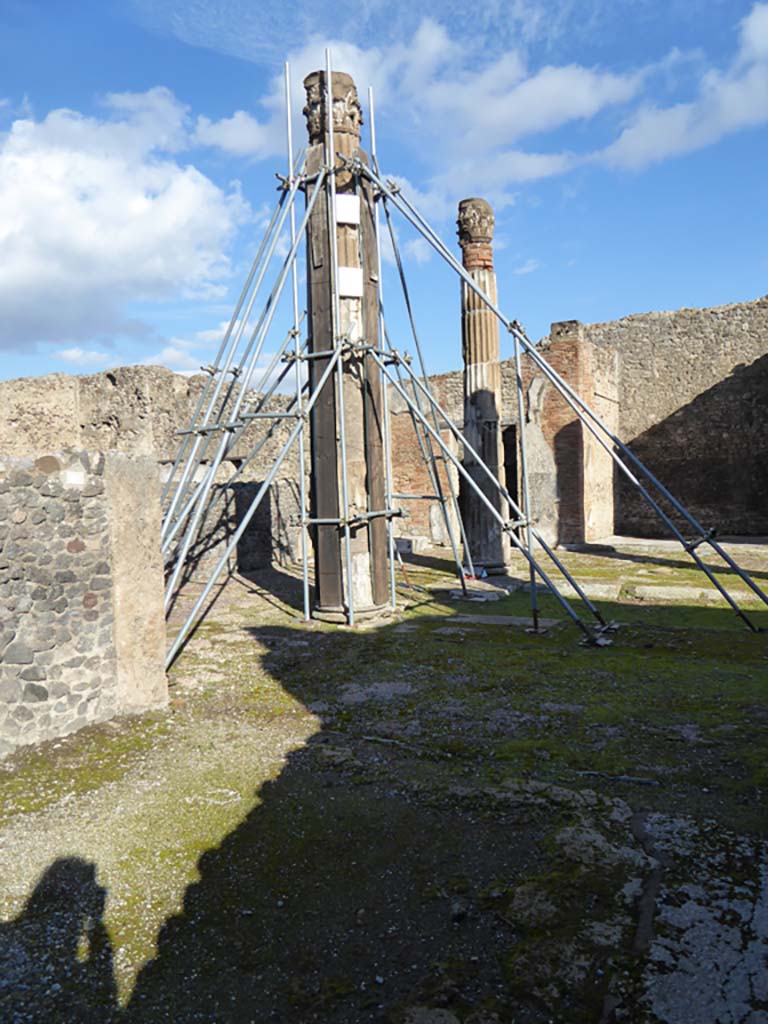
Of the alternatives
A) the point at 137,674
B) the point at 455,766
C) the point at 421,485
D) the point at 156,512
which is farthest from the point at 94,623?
the point at 421,485

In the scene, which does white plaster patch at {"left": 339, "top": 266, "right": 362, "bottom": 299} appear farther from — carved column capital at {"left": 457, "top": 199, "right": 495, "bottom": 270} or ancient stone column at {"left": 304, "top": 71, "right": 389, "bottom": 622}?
carved column capital at {"left": 457, "top": 199, "right": 495, "bottom": 270}

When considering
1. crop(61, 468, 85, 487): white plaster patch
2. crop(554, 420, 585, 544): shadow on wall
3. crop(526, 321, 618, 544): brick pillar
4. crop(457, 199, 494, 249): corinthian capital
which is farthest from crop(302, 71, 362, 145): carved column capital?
crop(554, 420, 585, 544): shadow on wall

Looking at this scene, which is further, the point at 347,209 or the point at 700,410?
the point at 700,410

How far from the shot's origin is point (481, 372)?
12.3 metres

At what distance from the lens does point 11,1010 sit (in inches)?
96.3

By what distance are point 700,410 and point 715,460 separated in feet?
4.77

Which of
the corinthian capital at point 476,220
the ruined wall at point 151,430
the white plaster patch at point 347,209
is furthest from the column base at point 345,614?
the corinthian capital at point 476,220

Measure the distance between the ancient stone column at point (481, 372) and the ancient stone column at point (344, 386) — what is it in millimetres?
3679

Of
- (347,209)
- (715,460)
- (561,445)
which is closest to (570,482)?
(561,445)

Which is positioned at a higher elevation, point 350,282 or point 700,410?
point 350,282

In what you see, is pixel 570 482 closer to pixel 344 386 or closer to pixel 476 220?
pixel 476 220

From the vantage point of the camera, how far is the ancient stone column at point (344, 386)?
8594mm

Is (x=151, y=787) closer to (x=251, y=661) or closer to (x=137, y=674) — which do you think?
(x=137, y=674)

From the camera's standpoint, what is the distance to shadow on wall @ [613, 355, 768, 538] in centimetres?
1870
